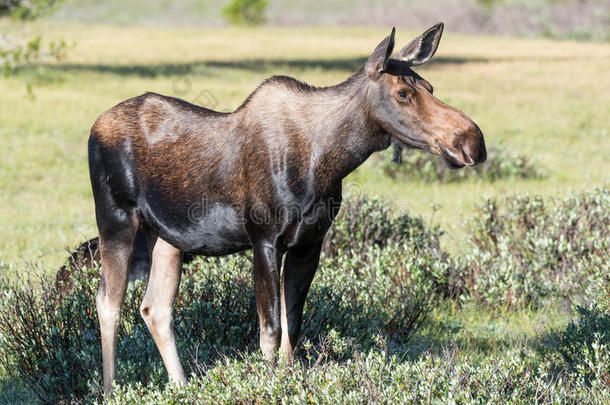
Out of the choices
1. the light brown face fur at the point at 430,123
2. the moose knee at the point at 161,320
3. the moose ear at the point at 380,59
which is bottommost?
the moose knee at the point at 161,320

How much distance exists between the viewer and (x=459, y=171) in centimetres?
1342

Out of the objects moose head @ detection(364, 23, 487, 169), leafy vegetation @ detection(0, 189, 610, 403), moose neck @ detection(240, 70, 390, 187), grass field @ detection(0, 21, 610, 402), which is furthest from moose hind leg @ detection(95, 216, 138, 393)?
moose head @ detection(364, 23, 487, 169)

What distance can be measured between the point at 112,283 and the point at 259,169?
1.02m

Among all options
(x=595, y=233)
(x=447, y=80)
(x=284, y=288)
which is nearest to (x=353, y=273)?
(x=595, y=233)

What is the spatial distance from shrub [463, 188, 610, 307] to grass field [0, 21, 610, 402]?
0.70ft

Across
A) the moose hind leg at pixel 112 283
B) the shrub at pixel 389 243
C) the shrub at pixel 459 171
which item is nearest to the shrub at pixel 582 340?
the shrub at pixel 389 243

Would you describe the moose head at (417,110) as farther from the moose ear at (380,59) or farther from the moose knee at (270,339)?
the moose knee at (270,339)

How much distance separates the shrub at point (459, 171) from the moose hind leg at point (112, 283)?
9.00 meters

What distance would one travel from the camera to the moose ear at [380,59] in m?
3.68

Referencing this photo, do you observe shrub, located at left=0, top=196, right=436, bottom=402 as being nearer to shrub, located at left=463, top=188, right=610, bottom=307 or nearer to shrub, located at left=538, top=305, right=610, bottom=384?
shrub, located at left=463, top=188, right=610, bottom=307

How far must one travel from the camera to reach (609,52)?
34.3m

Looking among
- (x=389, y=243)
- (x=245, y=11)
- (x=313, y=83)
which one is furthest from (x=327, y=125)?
(x=245, y=11)

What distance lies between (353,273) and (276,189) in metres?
2.98

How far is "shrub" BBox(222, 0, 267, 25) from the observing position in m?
45.2
